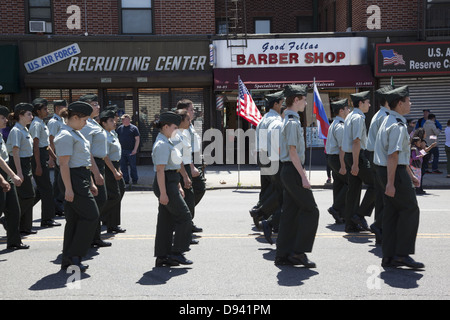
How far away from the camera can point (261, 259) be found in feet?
23.3

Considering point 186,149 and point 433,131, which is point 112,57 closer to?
point 433,131

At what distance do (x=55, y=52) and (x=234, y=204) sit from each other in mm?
10404

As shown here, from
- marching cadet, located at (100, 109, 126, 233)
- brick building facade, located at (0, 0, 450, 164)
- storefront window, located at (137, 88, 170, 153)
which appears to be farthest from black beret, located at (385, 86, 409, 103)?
storefront window, located at (137, 88, 170, 153)

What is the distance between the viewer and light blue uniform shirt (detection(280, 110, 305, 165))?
640cm

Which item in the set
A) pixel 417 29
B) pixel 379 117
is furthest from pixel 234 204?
pixel 417 29

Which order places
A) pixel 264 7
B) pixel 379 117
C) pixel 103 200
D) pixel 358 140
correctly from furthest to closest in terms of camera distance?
1. pixel 264 7
2. pixel 358 140
3. pixel 103 200
4. pixel 379 117

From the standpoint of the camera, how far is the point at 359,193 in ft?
28.4

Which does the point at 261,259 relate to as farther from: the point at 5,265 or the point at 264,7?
the point at 264,7

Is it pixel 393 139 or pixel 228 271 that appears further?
pixel 228 271

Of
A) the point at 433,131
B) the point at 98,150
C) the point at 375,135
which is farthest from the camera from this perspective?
the point at 433,131

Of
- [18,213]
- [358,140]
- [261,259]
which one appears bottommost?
[261,259]

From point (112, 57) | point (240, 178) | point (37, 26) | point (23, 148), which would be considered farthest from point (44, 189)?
point (37, 26)

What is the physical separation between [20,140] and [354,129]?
4979 millimetres

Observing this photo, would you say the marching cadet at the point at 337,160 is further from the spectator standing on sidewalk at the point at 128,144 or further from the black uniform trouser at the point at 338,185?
the spectator standing on sidewalk at the point at 128,144
